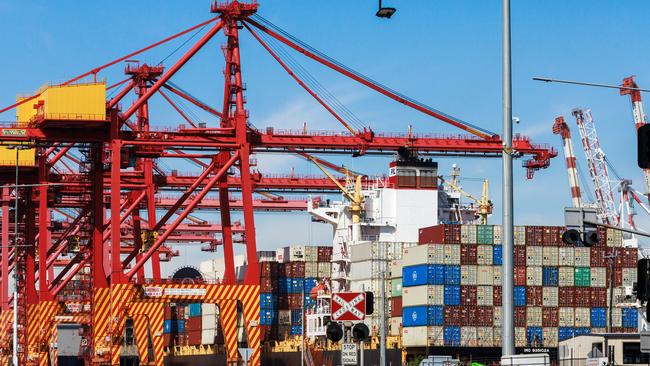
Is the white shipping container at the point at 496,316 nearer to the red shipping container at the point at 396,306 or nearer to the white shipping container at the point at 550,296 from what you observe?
the white shipping container at the point at 550,296

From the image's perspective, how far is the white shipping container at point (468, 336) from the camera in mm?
82500

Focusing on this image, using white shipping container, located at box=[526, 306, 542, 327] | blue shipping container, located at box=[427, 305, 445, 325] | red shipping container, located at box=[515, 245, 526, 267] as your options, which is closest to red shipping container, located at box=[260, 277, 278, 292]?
blue shipping container, located at box=[427, 305, 445, 325]

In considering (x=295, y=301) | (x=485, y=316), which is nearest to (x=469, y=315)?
(x=485, y=316)

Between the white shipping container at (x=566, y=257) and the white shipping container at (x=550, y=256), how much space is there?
224 millimetres

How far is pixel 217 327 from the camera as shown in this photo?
10538 centimetres

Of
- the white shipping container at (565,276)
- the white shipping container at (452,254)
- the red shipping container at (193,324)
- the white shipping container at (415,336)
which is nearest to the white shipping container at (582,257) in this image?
the white shipping container at (565,276)

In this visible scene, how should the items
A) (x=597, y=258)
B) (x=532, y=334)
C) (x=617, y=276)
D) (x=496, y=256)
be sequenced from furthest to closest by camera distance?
(x=617, y=276) < (x=597, y=258) < (x=496, y=256) < (x=532, y=334)

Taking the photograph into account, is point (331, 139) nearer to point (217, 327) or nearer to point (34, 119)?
point (34, 119)

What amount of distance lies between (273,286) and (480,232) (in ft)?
57.7

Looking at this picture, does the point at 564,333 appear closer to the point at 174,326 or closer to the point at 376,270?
the point at 376,270

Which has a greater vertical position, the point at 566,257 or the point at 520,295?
the point at 566,257

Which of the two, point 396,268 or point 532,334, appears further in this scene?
point 396,268

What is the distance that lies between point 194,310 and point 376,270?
25.4m

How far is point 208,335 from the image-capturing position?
107 meters
